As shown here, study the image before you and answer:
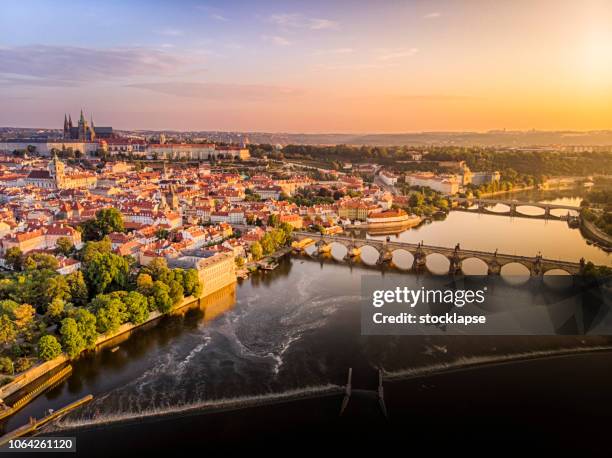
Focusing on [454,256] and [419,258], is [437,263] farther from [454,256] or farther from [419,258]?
[454,256]

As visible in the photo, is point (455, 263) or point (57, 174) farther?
point (57, 174)

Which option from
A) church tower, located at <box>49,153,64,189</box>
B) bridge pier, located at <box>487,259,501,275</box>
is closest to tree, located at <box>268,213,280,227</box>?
bridge pier, located at <box>487,259,501,275</box>

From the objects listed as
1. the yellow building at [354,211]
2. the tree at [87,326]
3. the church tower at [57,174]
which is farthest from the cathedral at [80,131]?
the tree at [87,326]

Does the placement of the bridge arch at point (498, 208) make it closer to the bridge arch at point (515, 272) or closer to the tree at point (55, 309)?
the bridge arch at point (515, 272)

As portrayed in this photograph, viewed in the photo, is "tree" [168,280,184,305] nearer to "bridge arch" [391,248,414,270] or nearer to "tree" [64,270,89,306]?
"tree" [64,270,89,306]

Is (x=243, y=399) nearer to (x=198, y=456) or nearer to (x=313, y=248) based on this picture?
(x=198, y=456)

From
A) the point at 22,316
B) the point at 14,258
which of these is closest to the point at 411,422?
the point at 22,316
